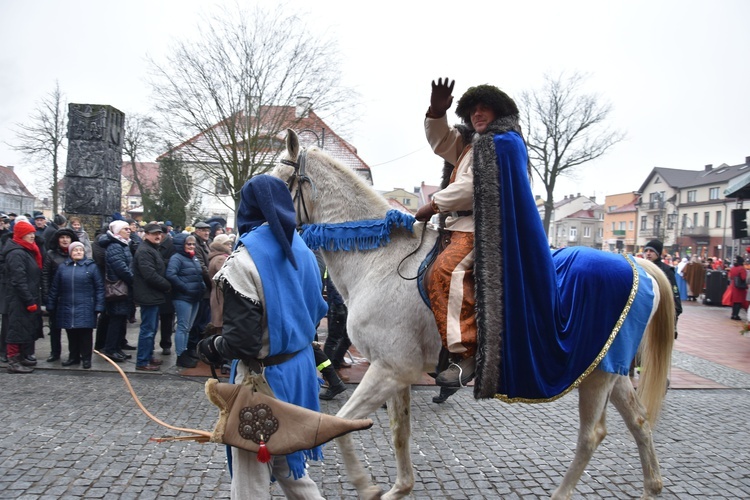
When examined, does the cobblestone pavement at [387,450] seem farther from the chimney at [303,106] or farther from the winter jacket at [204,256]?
the chimney at [303,106]

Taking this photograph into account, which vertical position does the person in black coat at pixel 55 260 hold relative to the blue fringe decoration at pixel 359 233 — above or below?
below

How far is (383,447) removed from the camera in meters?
4.58

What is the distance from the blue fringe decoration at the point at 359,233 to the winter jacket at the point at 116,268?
4.56m

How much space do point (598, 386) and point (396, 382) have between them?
140 centimetres

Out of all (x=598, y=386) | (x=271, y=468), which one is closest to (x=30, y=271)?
(x=271, y=468)

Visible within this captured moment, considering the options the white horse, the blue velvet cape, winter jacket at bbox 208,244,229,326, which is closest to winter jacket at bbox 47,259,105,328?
winter jacket at bbox 208,244,229,326

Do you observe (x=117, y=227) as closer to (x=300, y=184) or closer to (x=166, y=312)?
(x=166, y=312)

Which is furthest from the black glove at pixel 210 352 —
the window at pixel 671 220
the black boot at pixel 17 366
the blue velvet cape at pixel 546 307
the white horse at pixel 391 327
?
the window at pixel 671 220

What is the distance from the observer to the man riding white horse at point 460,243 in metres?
3.12

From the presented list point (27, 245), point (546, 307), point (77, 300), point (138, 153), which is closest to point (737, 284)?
point (546, 307)

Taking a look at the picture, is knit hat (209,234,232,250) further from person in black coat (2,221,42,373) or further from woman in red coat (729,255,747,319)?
woman in red coat (729,255,747,319)

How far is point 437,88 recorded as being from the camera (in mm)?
3369

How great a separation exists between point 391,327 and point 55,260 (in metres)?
5.95

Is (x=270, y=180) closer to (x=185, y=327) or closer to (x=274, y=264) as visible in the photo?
(x=274, y=264)
